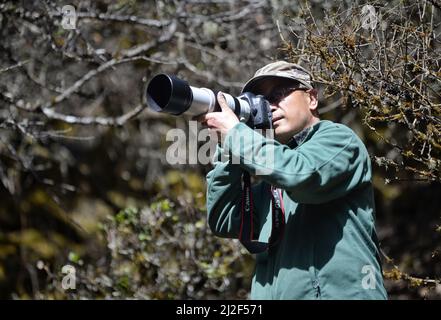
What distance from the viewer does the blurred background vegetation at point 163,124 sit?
123 inches

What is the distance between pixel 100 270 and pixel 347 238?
2.92m

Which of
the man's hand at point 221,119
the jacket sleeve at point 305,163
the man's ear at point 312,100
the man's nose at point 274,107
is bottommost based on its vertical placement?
the jacket sleeve at point 305,163

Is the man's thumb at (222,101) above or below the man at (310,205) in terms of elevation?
above

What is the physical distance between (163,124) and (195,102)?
5.16m

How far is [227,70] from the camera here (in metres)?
6.73

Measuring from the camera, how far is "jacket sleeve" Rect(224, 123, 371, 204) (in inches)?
100.0

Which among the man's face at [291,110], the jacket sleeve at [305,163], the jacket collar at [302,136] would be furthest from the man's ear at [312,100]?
the jacket sleeve at [305,163]

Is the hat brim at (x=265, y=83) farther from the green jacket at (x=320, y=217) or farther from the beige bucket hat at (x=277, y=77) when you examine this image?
the green jacket at (x=320, y=217)

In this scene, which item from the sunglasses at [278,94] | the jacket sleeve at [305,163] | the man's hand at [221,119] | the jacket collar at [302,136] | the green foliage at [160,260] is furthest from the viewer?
the green foliage at [160,260]

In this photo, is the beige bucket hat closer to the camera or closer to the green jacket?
the camera

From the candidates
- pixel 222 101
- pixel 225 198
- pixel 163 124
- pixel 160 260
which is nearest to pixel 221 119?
pixel 222 101

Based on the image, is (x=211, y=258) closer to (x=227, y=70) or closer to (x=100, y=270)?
(x=100, y=270)

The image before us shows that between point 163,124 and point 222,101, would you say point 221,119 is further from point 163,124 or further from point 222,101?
point 163,124
